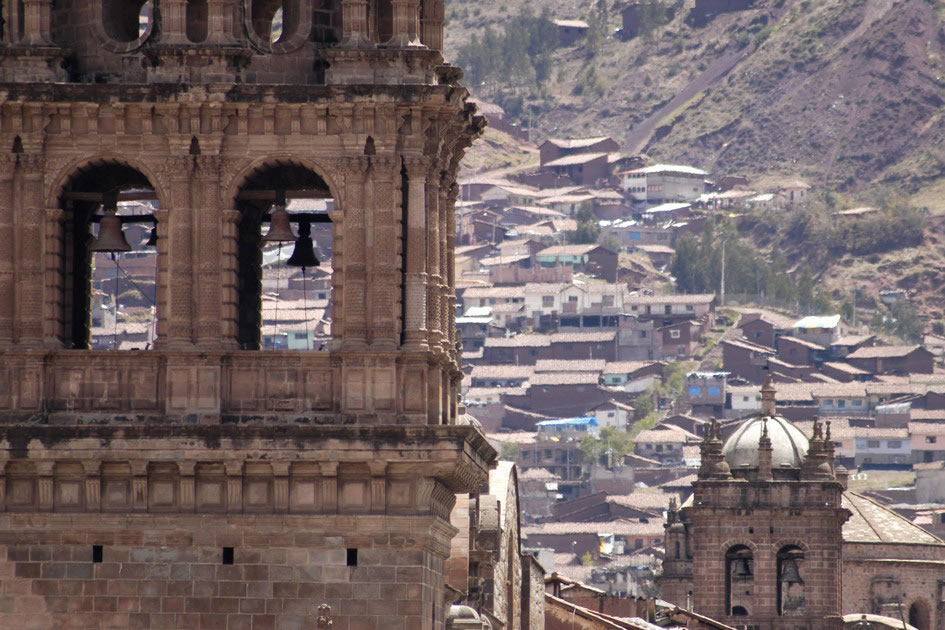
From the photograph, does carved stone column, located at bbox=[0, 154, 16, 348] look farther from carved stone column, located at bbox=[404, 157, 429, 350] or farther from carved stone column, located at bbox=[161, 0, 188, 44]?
carved stone column, located at bbox=[404, 157, 429, 350]

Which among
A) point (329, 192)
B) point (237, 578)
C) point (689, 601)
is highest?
point (329, 192)

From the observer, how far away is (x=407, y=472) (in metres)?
42.3

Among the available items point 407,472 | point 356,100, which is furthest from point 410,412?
point 356,100

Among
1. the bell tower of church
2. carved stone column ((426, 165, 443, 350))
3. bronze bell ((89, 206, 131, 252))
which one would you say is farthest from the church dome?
carved stone column ((426, 165, 443, 350))

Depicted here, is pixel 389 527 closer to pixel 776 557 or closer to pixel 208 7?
pixel 208 7

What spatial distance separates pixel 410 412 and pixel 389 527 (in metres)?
1.38

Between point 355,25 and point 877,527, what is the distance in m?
129

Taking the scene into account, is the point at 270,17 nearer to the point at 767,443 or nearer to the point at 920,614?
the point at 767,443

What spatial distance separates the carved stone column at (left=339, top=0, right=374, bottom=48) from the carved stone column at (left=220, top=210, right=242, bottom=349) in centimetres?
245

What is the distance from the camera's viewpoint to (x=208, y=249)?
43.0m

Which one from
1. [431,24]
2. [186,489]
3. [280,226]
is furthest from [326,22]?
[186,489]

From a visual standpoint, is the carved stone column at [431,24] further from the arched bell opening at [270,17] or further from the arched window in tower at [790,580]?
the arched window in tower at [790,580]

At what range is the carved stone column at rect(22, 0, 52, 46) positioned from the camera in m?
43.7

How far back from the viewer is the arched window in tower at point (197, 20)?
143 ft
